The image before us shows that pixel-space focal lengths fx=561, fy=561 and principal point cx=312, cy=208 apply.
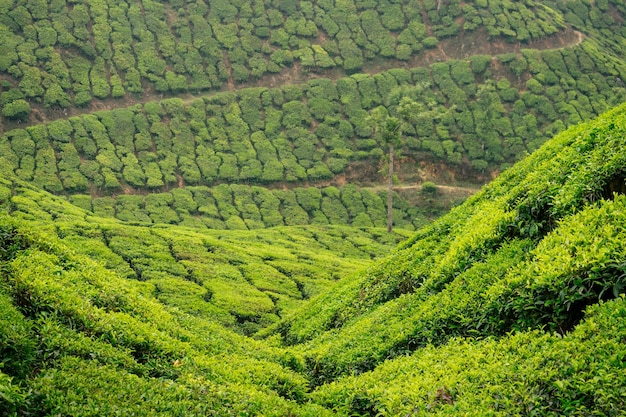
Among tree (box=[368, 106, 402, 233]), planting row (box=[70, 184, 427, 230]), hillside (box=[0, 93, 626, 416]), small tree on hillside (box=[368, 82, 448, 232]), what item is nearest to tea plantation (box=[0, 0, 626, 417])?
hillside (box=[0, 93, 626, 416])

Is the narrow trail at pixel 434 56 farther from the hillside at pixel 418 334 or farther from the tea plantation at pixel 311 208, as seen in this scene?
the hillside at pixel 418 334

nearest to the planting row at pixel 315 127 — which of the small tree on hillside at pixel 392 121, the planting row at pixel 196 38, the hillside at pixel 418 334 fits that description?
the small tree on hillside at pixel 392 121

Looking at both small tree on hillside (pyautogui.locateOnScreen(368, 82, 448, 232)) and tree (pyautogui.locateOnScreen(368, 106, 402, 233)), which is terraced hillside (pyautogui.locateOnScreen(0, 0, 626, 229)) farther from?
tree (pyautogui.locateOnScreen(368, 106, 402, 233))

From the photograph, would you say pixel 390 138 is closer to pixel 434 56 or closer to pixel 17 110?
pixel 434 56

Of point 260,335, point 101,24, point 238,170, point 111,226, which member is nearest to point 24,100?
point 101,24

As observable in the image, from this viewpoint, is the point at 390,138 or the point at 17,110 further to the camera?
the point at 17,110

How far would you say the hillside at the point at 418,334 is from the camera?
6.74m

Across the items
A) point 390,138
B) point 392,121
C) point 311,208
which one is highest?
point 392,121

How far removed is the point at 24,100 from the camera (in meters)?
44.6

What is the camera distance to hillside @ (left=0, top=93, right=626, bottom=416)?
6.74 metres

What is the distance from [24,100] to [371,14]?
37.5 m

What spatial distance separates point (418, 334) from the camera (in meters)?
10.2

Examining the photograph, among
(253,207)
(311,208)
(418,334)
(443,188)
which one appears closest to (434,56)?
(443,188)

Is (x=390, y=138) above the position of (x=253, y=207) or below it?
above
